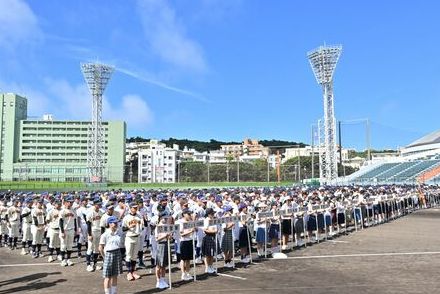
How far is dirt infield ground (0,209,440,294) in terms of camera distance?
36.2 ft

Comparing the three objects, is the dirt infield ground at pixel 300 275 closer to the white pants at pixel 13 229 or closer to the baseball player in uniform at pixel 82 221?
the white pants at pixel 13 229

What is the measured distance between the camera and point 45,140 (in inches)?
5792

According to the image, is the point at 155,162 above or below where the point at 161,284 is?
above

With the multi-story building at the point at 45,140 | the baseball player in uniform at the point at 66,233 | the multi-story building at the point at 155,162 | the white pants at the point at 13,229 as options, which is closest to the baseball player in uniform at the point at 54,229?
the baseball player in uniform at the point at 66,233

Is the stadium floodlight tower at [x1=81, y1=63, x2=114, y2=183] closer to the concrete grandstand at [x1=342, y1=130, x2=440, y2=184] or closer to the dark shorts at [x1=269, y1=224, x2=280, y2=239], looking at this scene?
→ the concrete grandstand at [x1=342, y1=130, x2=440, y2=184]

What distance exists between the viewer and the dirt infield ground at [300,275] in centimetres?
1103

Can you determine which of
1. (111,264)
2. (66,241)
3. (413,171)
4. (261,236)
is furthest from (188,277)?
(413,171)

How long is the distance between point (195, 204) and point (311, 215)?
191 inches

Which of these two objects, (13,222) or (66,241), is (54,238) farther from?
(13,222)

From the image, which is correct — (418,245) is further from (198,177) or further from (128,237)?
(198,177)

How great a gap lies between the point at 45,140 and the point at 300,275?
146608 millimetres

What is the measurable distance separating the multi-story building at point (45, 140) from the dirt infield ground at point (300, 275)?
127277mm

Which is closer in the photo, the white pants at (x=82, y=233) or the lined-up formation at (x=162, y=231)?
the lined-up formation at (x=162, y=231)

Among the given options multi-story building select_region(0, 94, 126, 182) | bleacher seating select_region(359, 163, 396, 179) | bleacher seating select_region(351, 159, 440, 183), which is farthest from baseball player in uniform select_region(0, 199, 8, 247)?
multi-story building select_region(0, 94, 126, 182)
